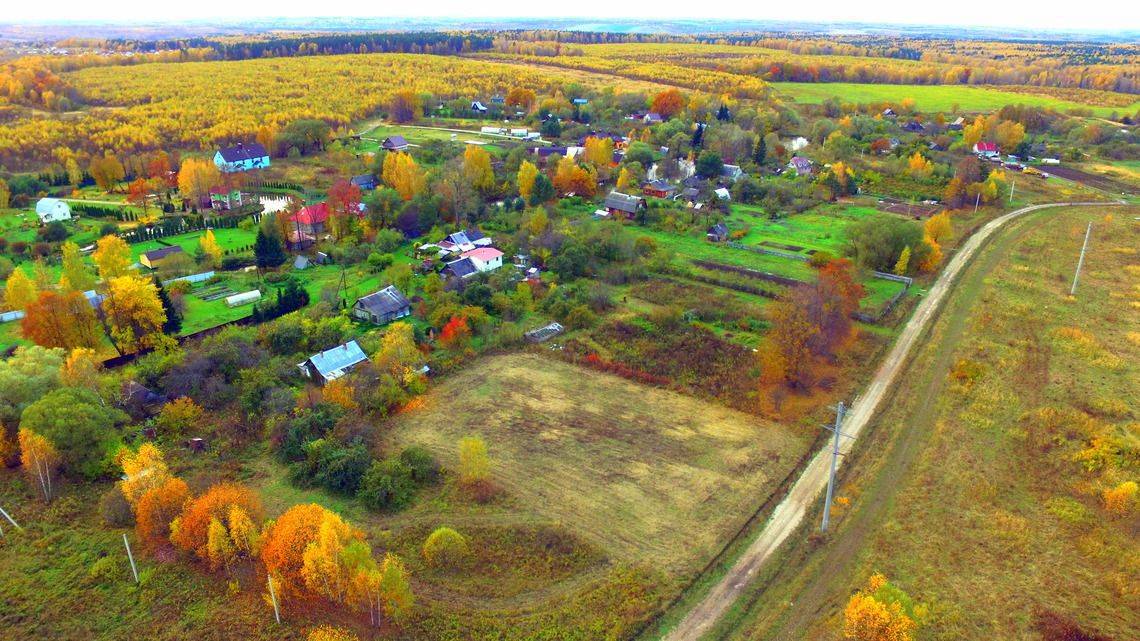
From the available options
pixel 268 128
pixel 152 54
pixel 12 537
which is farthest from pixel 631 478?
pixel 152 54

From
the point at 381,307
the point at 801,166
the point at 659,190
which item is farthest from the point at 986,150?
the point at 381,307

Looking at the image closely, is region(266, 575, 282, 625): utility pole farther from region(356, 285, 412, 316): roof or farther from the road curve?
region(356, 285, 412, 316): roof

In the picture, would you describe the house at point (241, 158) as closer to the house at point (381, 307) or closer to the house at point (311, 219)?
the house at point (311, 219)

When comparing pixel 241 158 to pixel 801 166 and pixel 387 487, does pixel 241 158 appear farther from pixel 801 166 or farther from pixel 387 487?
pixel 387 487

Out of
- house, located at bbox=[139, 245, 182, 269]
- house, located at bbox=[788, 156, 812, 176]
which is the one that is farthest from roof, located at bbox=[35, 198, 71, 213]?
house, located at bbox=[788, 156, 812, 176]

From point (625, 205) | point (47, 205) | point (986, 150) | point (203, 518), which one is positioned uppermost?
point (986, 150)

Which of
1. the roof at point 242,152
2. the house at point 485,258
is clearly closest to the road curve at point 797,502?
the house at point 485,258

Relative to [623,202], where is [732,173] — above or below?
above
